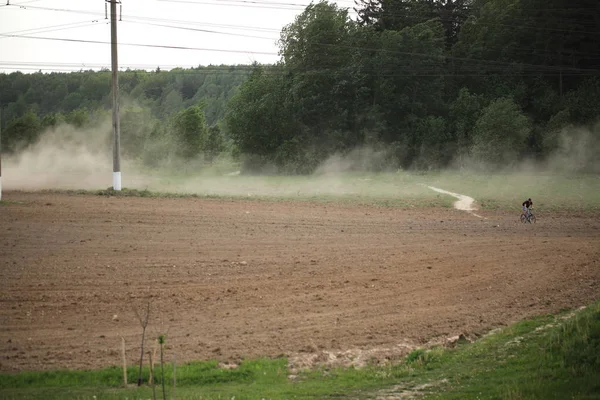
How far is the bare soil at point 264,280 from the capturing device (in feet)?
46.5

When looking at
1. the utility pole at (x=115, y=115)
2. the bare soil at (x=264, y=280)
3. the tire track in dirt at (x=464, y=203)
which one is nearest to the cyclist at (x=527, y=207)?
the bare soil at (x=264, y=280)

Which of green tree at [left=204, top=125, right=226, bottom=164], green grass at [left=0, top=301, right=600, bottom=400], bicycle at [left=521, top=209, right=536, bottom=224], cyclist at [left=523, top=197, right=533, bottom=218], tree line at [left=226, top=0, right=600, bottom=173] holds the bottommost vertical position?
green grass at [left=0, top=301, right=600, bottom=400]

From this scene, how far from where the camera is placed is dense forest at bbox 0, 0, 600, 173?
182ft

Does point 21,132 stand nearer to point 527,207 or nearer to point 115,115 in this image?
point 115,115

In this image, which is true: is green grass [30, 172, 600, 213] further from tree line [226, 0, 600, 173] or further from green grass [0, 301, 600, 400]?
green grass [0, 301, 600, 400]

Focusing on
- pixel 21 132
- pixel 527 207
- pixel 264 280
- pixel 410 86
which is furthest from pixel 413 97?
pixel 264 280

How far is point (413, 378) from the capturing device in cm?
1234

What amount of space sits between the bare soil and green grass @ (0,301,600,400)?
2.28 feet

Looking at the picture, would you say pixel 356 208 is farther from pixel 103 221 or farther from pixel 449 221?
pixel 103 221

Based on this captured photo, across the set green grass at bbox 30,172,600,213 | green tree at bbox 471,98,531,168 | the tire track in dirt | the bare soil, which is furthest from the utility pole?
green tree at bbox 471,98,531,168

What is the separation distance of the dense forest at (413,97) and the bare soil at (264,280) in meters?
27.1

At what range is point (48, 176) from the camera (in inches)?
1801

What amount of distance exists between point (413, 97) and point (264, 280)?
46.1m

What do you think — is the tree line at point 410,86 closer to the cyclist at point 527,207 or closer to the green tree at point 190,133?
the green tree at point 190,133
